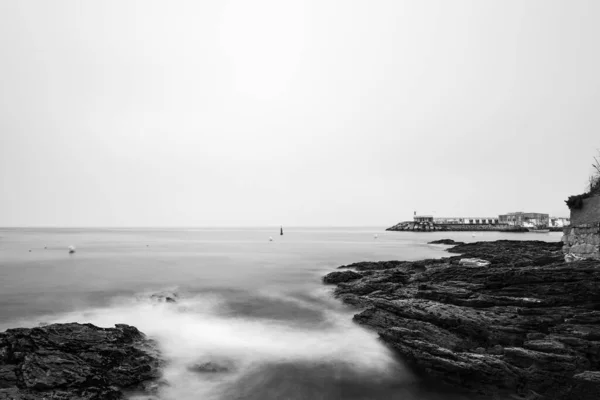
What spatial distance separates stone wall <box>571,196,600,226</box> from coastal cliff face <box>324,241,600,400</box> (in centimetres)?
313

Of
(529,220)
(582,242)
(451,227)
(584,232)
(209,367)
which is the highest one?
(529,220)

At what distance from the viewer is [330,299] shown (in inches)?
580

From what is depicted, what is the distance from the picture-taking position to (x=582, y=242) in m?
12.9

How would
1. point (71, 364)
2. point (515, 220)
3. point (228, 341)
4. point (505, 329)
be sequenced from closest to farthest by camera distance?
1. point (71, 364)
2. point (505, 329)
3. point (228, 341)
4. point (515, 220)

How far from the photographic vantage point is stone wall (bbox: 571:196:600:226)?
1234cm

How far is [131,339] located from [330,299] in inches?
351

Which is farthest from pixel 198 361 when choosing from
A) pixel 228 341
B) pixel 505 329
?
pixel 505 329

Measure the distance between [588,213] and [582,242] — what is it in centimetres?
130

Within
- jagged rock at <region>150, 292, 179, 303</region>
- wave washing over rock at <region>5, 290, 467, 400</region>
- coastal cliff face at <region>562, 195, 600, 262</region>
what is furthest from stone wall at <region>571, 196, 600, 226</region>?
jagged rock at <region>150, 292, 179, 303</region>

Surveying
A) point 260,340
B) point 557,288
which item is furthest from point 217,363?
point 557,288

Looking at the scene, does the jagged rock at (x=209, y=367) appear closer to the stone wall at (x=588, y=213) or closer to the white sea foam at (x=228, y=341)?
the white sea foam at (x=228, y=341)

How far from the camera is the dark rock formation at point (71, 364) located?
5.82 m

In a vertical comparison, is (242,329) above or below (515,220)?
below

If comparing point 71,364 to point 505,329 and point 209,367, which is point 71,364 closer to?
point 209,367
